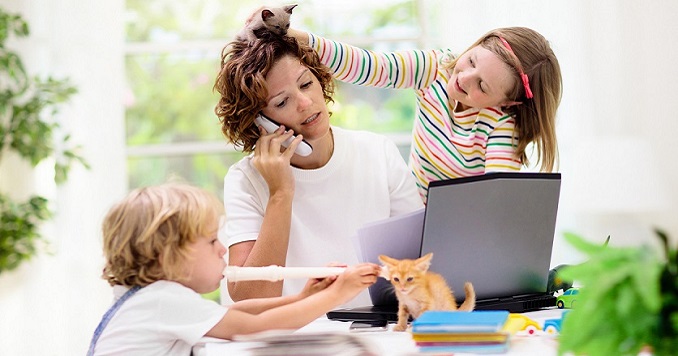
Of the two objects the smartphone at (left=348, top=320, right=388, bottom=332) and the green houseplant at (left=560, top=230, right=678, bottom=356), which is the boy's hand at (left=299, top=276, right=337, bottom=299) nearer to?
the smartphone at (left=348, top=320, right=388, bottom=332)

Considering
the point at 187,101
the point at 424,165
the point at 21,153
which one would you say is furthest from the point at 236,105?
the point at 187,101

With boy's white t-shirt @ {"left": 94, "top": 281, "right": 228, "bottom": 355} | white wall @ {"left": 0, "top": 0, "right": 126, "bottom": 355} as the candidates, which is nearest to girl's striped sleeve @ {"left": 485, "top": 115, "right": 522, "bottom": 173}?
boy's white t-shirt @ {"left": 94, "top": 281, "right": 228, "bottom": 355}

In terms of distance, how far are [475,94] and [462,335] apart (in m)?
0.71

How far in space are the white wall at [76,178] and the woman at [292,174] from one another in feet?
6.43

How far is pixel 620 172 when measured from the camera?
10.8 feet

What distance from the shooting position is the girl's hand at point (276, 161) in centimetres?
161

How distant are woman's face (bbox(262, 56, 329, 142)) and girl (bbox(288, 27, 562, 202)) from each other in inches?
4.0

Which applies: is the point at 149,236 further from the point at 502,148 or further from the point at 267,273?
the point at 502,148

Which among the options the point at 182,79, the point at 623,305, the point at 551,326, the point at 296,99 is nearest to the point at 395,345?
the point at 551,326

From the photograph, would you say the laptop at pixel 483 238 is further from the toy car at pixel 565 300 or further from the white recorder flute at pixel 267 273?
the white recorder flute at pixel 267 273

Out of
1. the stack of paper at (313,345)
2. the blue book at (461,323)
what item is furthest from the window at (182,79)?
the blue book at (461,323)

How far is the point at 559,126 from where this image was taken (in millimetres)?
3576

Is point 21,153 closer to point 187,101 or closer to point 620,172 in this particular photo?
point 187,101

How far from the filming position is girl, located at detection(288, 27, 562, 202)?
1.59 m
